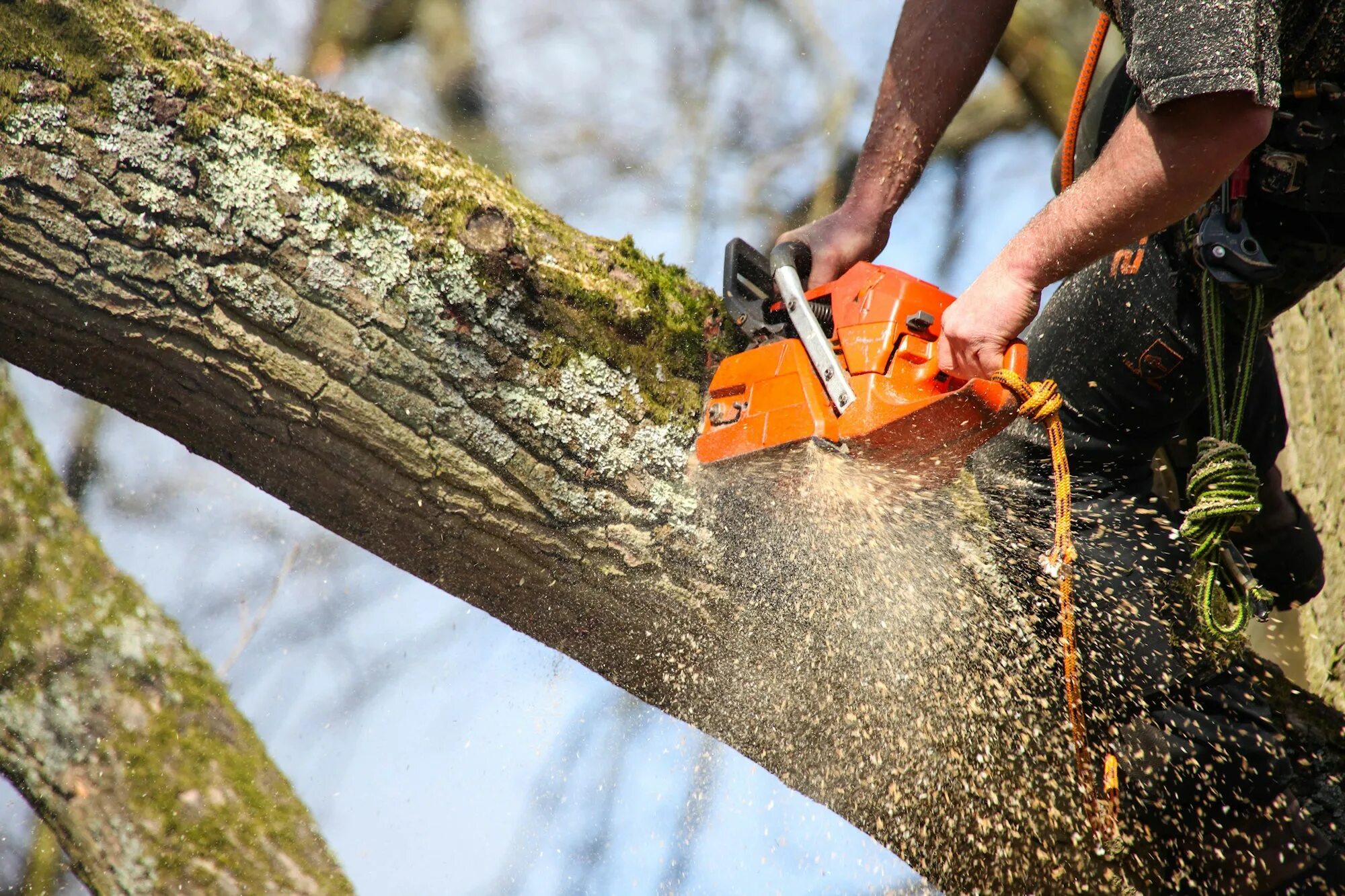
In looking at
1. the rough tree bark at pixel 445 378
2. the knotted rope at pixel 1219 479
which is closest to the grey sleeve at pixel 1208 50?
the knotted rope at pixel 1219 479

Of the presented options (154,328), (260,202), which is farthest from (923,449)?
(154,328)

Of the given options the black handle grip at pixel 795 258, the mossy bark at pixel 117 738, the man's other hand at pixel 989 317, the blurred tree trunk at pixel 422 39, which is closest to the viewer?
the man's other hand at pixel 989 317

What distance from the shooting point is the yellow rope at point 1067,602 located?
157cm

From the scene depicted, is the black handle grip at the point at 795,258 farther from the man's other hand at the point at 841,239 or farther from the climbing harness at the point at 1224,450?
the climbing harness at the point at 1224,450

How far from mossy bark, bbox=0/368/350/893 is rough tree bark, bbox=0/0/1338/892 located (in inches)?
43.1

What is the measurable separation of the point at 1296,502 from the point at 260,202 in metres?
2.91

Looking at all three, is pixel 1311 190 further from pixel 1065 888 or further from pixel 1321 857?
pixel 1065 888

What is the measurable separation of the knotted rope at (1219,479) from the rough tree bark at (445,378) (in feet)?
1.23

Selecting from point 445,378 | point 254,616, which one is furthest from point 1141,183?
point 254,616

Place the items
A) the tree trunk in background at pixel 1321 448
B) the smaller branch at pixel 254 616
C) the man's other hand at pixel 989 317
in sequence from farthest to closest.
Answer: the smaller branch at pixel 254 616, the tree trunk in background at pixel 1321 448, the man's other hand at pixel 989 317

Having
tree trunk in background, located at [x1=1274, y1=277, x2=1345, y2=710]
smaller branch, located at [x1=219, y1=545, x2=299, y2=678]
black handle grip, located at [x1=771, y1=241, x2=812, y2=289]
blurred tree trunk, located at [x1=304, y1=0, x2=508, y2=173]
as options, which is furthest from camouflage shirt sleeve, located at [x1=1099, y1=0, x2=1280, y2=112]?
smaller branch, located at [x1=219, y1=545, x2=299, y2=678]

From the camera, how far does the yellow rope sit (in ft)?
5.16

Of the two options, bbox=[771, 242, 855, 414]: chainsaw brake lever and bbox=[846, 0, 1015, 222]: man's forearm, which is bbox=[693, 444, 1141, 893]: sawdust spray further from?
bbox=[846, 0, 1015, 222]: man's forearm

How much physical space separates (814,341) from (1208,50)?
0.81 m
